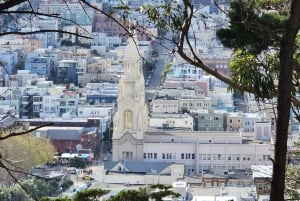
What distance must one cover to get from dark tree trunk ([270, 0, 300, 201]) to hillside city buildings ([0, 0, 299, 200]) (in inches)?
243

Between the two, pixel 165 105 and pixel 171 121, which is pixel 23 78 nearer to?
pixel 165 105

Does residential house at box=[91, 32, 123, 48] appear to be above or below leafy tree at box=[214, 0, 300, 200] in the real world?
above

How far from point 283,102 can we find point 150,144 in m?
13.9

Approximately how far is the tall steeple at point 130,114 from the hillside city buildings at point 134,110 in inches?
0.7

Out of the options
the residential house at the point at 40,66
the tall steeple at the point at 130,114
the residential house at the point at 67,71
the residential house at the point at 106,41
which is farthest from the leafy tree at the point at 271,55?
the residential house at the point at 106,41

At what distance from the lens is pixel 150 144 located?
15.8 metres

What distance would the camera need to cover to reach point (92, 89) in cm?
2402

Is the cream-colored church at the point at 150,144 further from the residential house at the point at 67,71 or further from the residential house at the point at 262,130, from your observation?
the residential house at the point at 67,71

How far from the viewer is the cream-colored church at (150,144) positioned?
1574 centimetres

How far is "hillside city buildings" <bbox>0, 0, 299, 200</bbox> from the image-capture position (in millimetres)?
15672

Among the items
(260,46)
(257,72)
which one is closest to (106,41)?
(260,46)

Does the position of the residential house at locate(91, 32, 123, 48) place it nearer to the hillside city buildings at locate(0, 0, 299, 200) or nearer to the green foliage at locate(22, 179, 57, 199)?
the hillside city buildings at locate(0, 0, 299, 200)

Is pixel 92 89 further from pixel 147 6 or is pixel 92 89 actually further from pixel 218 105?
pixel 147 6

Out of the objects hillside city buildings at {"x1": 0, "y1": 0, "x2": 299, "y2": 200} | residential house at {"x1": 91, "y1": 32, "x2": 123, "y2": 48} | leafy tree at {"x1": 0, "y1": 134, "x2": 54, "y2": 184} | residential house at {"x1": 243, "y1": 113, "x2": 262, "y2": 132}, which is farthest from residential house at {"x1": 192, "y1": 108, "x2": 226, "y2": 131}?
residential house at {"x1": 91, "y1": 32, "x2": 123, "y2": 48}
